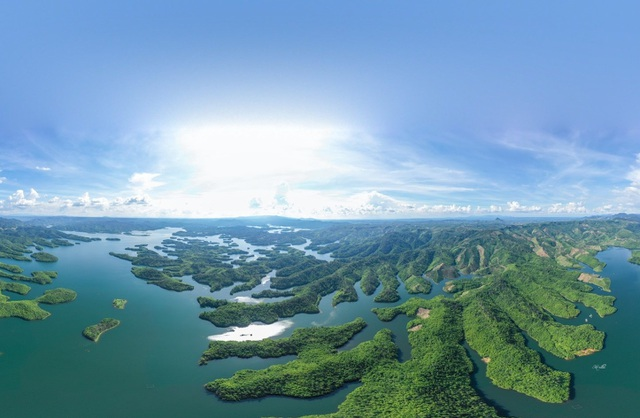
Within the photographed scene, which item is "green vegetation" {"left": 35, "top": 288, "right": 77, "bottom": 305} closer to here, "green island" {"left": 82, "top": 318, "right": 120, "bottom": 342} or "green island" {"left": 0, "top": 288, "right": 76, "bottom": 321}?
"green island" {"left": 0, "top": 288, "right": 76, "bottom": 321}

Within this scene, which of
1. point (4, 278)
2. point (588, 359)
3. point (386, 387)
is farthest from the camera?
point (4, 278)

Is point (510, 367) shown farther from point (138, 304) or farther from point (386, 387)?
point (138, 304)

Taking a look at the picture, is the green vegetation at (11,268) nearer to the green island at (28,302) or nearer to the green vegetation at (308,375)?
the green island at (28,302)

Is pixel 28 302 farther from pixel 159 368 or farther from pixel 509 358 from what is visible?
pixel 509 358

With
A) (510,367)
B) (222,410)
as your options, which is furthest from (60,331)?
(510,367)

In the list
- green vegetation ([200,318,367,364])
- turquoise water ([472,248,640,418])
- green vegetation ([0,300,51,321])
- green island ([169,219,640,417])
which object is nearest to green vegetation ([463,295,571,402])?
green island ([169,219,640,417])
